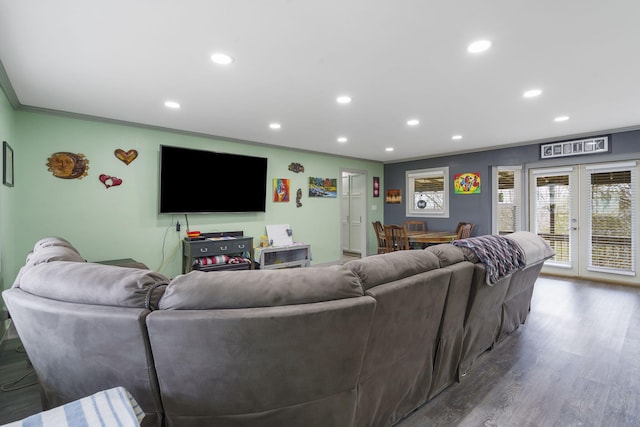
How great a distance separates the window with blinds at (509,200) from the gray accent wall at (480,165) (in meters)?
0.18

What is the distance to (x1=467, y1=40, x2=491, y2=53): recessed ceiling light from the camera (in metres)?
2.04

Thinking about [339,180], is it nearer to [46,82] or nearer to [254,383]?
[46,82]

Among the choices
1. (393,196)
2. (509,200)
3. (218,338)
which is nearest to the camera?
(218,338)

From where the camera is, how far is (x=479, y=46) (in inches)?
82.4

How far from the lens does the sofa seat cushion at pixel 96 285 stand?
1.17 metres

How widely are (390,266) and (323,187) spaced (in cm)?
473

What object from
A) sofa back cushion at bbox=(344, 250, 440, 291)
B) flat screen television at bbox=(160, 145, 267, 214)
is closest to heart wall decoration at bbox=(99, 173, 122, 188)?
flat screen television at bbox=(160, 145, 267, 214)

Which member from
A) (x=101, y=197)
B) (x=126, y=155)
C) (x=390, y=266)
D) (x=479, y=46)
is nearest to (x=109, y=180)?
(x=101, y=197)

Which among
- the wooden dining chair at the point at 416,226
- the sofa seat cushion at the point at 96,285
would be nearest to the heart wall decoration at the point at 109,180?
the sofa seat cushion at the point at 96,285

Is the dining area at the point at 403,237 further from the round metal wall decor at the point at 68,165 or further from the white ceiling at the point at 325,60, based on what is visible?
the round metal wall decor at the point at 68,165

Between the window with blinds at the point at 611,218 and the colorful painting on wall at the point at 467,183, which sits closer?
the window with blinds at the point at 611,218

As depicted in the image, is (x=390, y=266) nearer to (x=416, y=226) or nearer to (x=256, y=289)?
(x=256, y=289)

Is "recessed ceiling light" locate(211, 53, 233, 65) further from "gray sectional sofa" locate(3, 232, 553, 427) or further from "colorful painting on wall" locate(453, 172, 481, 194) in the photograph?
"colorful painting on wall" locate(453, 172, 481, 194)

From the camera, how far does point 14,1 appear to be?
162cm
